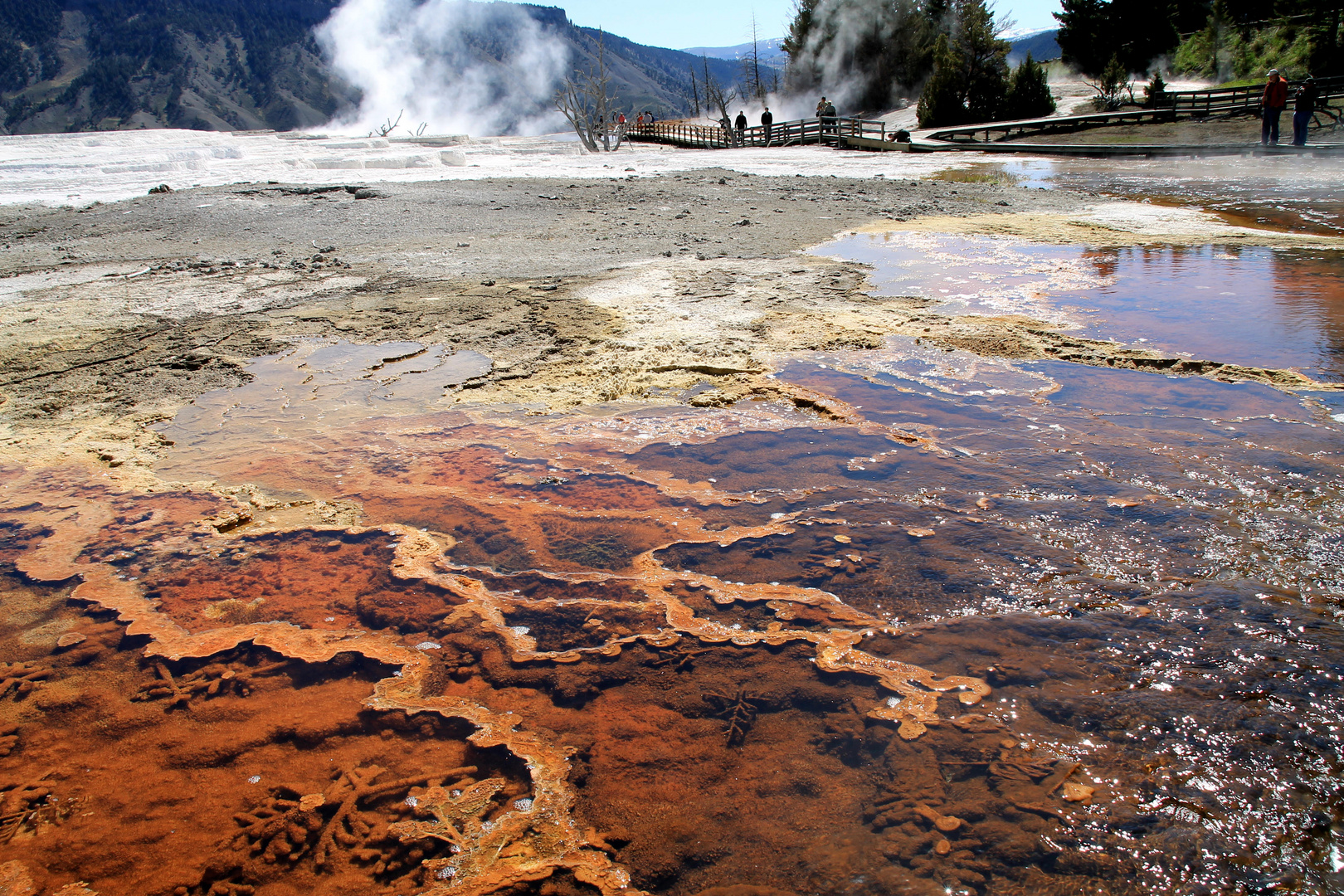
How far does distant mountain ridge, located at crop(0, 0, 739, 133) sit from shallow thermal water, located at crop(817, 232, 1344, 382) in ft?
199

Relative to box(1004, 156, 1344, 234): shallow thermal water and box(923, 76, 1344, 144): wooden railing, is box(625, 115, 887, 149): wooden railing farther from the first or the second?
box(1004, 156, 1344, 234): shallow thermal water

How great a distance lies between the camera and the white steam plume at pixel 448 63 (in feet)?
248

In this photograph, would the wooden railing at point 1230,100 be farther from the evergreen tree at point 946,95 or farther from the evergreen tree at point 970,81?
the evergreen tree at point 946,95

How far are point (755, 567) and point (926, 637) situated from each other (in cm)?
66

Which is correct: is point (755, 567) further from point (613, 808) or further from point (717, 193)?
point (717, 193)

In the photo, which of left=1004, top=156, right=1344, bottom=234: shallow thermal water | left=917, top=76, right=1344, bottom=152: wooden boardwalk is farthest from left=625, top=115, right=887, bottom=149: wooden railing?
left=1004, top=156, right=1344, bottom=234: shallow thermal water

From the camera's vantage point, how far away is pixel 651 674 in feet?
7.17

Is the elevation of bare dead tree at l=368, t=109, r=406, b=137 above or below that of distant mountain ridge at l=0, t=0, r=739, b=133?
below

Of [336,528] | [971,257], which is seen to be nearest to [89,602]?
[336,528]

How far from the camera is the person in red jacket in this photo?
1418cm

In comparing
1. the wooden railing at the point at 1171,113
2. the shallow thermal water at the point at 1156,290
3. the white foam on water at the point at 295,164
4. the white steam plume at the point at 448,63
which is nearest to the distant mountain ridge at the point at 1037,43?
the white steam plume at the point at 448,63

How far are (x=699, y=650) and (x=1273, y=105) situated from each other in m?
18.4

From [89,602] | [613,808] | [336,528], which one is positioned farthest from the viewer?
[336,528]

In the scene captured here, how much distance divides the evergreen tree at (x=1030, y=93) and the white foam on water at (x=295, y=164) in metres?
8.01
